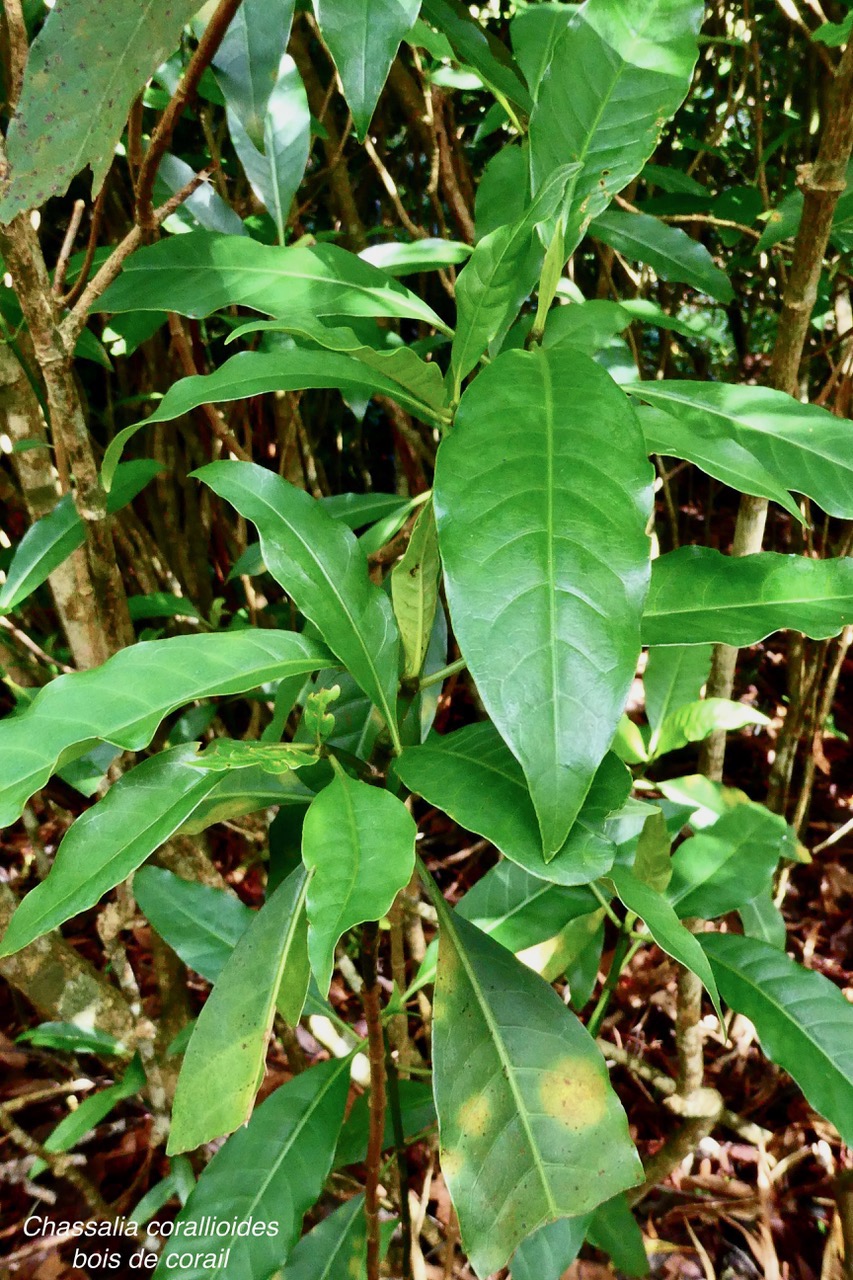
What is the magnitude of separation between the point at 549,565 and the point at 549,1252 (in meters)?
0.67

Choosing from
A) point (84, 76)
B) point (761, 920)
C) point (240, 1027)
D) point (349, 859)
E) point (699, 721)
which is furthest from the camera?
point (761, 920)

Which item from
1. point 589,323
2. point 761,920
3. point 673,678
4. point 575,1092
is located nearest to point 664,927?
point 575,1092

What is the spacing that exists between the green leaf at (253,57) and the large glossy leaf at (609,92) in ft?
0.58

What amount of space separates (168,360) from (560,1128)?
1392 millimetres

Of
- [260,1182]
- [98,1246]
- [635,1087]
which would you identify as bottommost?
[635,1087]

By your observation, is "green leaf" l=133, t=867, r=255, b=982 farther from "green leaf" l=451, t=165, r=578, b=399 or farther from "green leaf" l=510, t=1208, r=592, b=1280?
"green leaf" l=451, t=165, r=578, b=399

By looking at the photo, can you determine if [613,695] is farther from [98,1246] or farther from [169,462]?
[169,462]

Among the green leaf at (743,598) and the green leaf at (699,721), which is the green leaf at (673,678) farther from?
the green leaf at (743,598)

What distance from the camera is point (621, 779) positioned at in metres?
0.55

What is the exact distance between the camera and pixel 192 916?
94 cm

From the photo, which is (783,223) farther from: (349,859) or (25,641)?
(25,641)

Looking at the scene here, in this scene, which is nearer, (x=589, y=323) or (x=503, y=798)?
(x=503, y=798)

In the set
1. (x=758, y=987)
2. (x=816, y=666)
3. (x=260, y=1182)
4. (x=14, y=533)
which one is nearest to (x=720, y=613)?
(x=758, y=987)

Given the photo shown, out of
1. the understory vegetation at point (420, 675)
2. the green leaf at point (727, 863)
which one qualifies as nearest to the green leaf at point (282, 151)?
the understory vegetation at point (420, 675)
